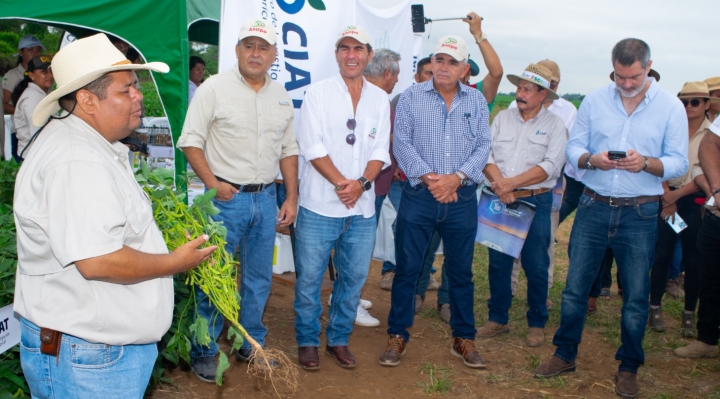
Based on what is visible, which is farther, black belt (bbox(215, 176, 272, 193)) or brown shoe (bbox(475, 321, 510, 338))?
brown shoe (bbox(475, 321, 510, 338))

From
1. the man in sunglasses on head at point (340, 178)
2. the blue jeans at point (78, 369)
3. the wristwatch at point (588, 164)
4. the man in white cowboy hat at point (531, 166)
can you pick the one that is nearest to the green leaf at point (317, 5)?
the man in sunglasses on head at point (340, 178)

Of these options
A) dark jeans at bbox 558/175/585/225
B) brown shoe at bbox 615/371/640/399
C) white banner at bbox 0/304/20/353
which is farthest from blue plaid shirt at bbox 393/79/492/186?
white banner at bbox 0/304/20/353

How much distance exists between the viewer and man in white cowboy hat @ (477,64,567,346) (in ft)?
17.0

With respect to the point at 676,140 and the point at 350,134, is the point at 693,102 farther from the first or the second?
the point at 350,134

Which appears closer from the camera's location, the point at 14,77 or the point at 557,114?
the point at 557,114

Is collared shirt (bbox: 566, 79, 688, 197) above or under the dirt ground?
above

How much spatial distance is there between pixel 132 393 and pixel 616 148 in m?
3.51

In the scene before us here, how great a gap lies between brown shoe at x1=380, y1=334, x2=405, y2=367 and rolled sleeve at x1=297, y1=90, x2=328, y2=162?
1.58m

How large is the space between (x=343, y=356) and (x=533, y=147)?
7.51ft

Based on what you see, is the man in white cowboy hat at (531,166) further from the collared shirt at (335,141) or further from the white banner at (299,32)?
the white banner at (299,32)

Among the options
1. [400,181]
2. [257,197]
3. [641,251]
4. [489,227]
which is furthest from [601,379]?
[257,197]

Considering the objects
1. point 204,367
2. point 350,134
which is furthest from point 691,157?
point 204,367

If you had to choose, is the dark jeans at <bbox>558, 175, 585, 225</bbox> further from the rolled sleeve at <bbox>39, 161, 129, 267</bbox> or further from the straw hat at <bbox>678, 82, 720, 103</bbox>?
the rolled sleeve at <bbox>39, 161, 129, 267</bbox>

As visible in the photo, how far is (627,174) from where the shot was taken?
14.3ft
